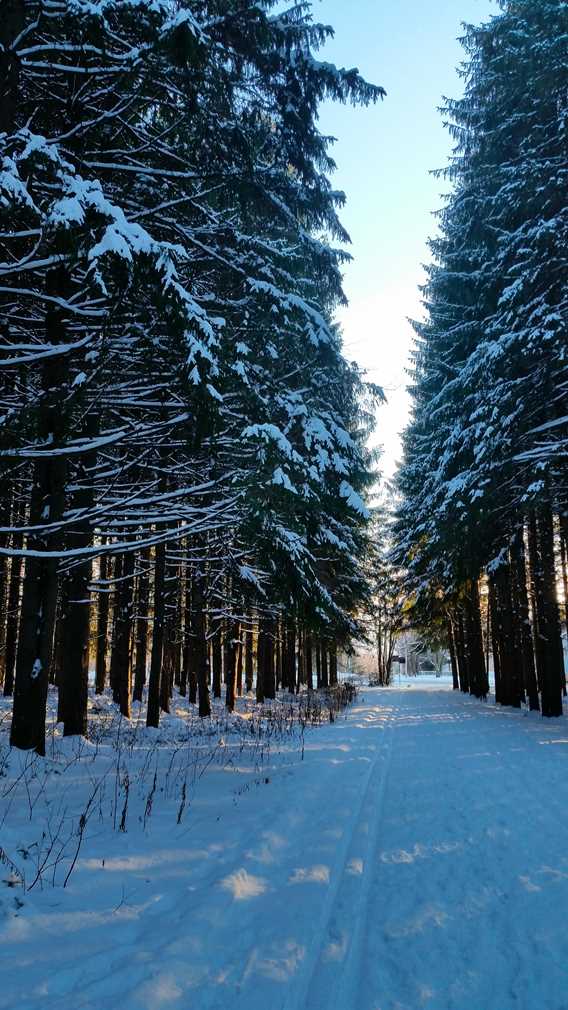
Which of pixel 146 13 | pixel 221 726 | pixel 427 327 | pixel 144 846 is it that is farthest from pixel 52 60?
pixel 427 327

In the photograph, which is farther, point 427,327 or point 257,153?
point 427,327

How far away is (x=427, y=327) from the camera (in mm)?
23969

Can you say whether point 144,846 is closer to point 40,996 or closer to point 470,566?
point 40,996

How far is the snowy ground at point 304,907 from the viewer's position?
269 centimetres

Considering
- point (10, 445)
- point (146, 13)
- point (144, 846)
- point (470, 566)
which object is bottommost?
point (144, 846)

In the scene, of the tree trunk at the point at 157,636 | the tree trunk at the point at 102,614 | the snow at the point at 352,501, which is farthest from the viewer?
the tree trunk at the point at 102,614

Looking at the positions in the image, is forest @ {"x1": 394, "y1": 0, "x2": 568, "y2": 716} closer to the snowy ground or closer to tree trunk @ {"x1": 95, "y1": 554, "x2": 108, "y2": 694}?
the snowy ground

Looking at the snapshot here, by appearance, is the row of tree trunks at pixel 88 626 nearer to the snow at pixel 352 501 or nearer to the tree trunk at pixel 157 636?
the tree trunk at pixel 157 636

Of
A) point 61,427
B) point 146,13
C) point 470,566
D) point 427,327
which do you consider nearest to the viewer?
point 146,13

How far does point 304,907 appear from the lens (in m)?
3.49

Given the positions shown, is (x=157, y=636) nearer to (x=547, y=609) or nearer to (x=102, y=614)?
(x=102, y=614)

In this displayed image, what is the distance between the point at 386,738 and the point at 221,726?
13.3ft

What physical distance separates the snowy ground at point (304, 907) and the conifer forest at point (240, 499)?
0.02 metres

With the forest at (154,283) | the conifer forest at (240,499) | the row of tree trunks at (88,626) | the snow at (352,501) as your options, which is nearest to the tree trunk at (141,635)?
the row of tree trunks at (88,626)
